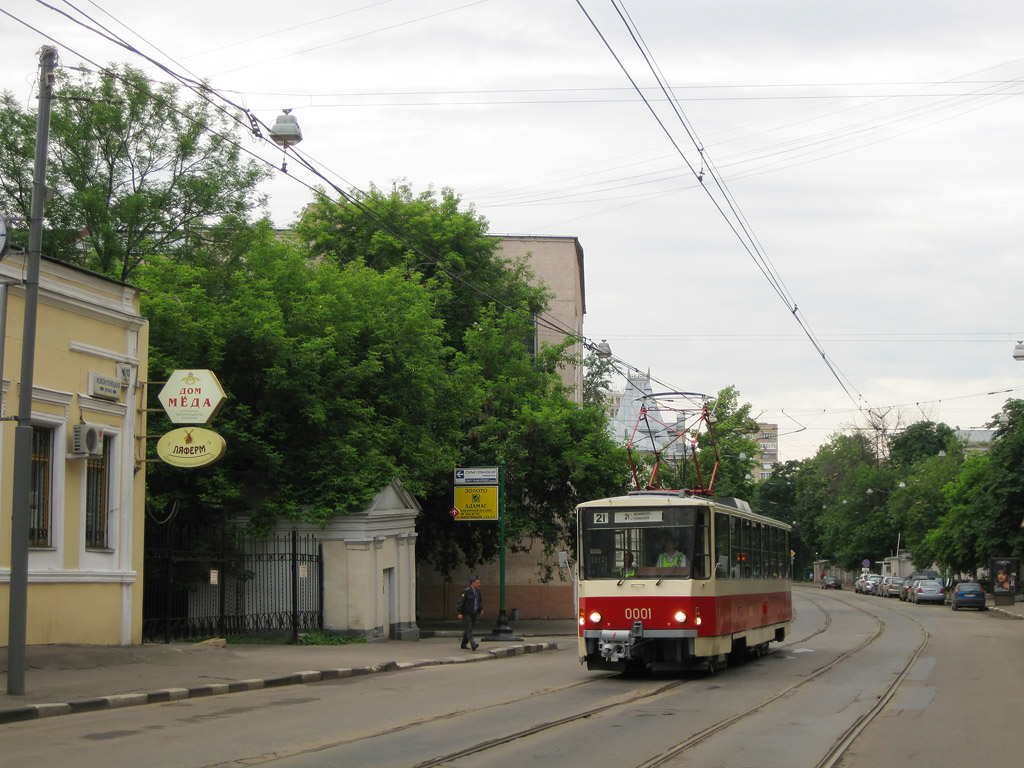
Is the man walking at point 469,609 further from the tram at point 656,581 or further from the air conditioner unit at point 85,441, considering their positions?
the air conditioner unit at point 85,441

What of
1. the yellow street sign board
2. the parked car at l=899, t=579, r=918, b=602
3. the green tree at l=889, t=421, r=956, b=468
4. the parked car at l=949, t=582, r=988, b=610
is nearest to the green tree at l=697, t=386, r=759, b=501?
the parked car at l=949, t=582, r=988, b=610

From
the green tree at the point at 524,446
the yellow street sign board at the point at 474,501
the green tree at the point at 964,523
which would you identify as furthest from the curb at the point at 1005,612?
the yellow street sign board at the point at 474,501

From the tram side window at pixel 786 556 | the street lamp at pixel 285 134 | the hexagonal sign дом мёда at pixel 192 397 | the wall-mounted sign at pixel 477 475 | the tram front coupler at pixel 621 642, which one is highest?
the street lamp at pixel 285 134

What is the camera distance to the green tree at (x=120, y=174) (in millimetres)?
31844

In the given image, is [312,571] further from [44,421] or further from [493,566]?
[493,566]

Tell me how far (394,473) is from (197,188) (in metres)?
12.1

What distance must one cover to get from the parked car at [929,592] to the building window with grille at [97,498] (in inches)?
1886

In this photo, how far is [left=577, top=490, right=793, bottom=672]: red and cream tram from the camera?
17.5 meters

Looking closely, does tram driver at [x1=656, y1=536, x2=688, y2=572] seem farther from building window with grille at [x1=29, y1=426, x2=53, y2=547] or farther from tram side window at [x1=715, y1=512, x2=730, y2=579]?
building window with grille at [x1=29, y1=426, x2=53, y2=547]

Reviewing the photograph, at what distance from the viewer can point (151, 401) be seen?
24.7m

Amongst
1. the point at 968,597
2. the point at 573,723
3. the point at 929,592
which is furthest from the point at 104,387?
the point at 929,592

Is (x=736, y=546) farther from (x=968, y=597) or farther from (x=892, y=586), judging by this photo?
(x=892, y=586)

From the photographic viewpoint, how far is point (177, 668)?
17594mm

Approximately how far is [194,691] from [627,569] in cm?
679
